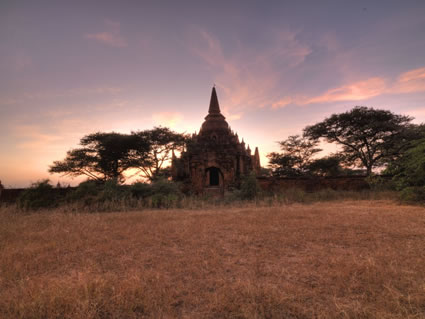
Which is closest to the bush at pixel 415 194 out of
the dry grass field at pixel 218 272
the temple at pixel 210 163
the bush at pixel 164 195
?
the dry grass field at pixel 218 272

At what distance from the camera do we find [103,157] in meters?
20.5

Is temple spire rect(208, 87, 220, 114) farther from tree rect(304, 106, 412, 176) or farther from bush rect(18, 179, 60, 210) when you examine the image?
bush rect(18, 179, 60, 210)

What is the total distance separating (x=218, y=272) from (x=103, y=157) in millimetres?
20724

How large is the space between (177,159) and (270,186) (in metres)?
11.9

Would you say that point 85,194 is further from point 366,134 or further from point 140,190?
point 366,134

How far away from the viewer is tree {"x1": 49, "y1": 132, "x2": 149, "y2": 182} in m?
19.6

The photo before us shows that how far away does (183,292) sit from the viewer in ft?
7.93

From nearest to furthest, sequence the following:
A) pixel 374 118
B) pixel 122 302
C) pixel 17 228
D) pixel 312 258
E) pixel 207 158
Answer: pixel 122 302 < pixel 312 258 < pixel 17 228 < pixel 374 118 < pixel 207 158

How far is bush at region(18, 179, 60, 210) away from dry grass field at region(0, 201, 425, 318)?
6.85 metres

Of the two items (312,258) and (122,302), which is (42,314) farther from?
(312,258)

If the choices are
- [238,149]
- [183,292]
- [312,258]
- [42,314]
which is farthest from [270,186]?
[42,314]

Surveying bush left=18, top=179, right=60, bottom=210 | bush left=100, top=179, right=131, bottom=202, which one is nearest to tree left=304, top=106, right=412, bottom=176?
Answer: bush left=100, top=179, right=131, bottom=202

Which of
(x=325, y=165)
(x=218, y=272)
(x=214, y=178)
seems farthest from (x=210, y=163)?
(x=218, y=272)

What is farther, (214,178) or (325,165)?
(214,178)
